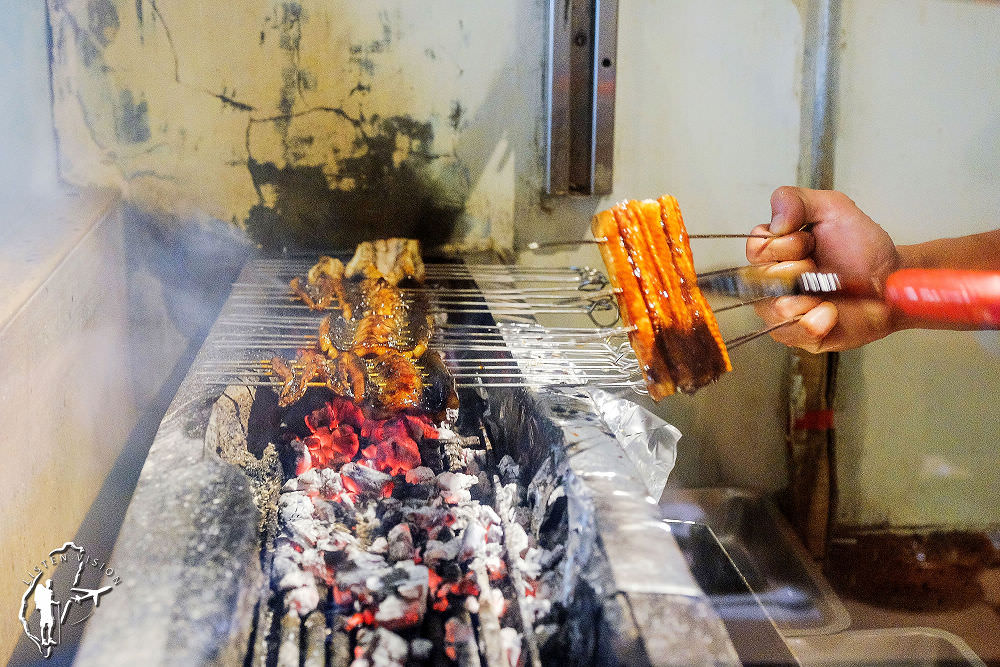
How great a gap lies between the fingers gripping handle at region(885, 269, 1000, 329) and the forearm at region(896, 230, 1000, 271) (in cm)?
93

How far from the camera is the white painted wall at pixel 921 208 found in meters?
3.39

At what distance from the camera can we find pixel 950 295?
1509 millimetres

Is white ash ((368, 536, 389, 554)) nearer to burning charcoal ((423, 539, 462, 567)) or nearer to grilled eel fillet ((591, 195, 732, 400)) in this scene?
burning charcoal ((423, 539, 462, 567))

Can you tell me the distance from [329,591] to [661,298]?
1255 mm

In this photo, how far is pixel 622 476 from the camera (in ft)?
5.57

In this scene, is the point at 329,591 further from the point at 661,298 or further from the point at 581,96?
the point at 581,96

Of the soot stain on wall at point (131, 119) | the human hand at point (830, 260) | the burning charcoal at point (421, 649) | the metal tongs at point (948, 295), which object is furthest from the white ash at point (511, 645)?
the soot stain on wall at point (131, 119)

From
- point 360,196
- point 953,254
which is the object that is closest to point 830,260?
point 953,254

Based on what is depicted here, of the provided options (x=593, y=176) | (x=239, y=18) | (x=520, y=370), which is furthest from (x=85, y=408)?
(x=593, y=176)

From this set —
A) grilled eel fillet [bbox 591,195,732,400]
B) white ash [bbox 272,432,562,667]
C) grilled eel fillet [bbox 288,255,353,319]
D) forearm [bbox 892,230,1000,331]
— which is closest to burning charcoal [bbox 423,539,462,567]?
white ash [bbox 272,432,562,667]

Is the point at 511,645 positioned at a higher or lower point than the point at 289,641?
lower

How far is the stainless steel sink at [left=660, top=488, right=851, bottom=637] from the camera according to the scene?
2945 millimetres

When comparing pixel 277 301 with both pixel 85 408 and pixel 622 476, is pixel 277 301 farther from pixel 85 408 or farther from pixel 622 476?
pixel 622 476

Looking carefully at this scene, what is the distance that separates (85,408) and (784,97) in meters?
3.56
